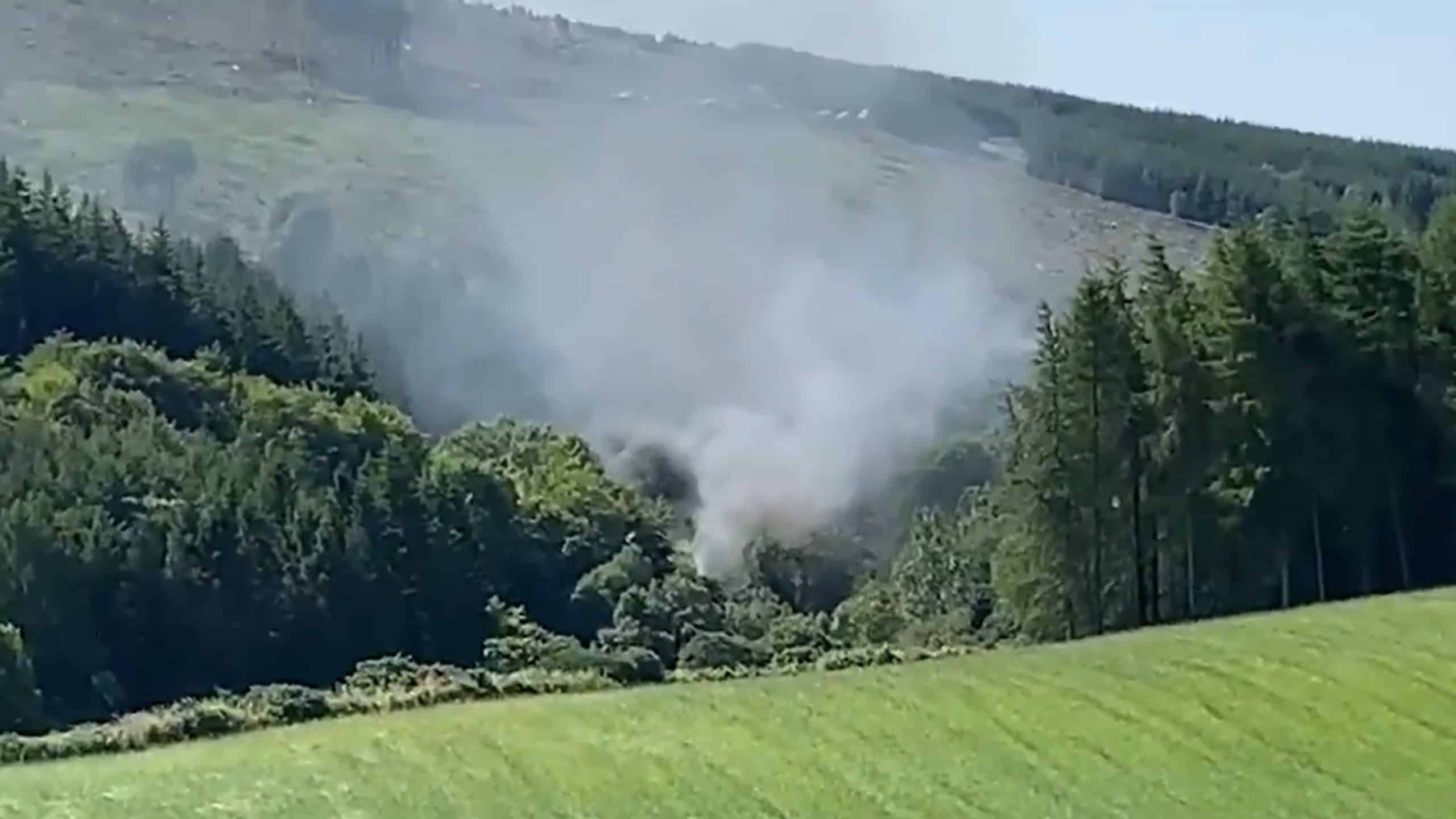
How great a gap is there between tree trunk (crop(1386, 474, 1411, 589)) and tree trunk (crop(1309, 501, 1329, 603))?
2.06 metres

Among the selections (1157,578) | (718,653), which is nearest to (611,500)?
(718,653)

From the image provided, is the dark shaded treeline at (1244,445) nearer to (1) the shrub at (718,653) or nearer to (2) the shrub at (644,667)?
(2) the shrub at (644,667)

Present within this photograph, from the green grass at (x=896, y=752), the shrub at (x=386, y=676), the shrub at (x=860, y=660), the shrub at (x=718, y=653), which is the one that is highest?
the green grass at (x=896, y=752)

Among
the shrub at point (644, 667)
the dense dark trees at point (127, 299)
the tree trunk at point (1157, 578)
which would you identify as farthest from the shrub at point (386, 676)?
the dense dark trees at point (127, 299)

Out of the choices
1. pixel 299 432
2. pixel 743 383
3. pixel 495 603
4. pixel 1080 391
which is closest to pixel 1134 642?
pixel 1080 391

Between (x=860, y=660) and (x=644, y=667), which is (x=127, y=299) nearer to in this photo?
(x=644, y=667)

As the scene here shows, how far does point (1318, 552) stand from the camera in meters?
66.4

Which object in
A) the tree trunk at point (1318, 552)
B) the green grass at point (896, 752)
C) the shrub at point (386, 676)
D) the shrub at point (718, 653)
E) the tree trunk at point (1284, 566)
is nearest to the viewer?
the green grass at point (896, 752)

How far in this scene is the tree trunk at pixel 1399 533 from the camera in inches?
2625

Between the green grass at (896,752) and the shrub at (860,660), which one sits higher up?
the green grass at (896,752)

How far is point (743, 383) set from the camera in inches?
7338

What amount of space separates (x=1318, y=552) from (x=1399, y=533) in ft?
7.69

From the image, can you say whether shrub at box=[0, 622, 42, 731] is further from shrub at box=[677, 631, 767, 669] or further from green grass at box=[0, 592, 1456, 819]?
green grass at box=[0, 592, 1456, 819]

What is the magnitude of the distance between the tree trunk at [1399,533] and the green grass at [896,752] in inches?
938
